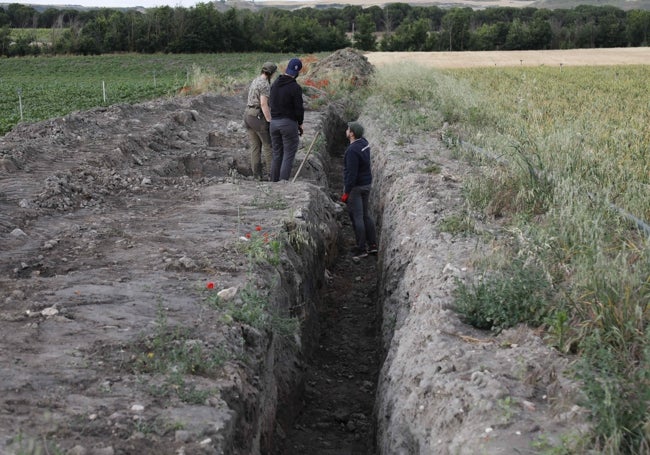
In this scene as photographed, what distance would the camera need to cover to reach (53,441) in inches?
143

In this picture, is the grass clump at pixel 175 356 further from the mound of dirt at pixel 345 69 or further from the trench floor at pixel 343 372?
the mound of dirt at pixel 345 69

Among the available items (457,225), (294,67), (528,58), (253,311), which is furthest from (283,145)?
(528,58)

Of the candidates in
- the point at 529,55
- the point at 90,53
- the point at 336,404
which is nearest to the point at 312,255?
the point at 336,404

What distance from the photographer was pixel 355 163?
9.93 metres

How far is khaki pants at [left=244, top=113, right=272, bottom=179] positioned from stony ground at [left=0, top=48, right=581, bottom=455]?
4.04ft

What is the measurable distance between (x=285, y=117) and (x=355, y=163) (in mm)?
1241

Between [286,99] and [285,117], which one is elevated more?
[286,99]

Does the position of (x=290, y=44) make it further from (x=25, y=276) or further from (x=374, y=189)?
(x=25, y=276)

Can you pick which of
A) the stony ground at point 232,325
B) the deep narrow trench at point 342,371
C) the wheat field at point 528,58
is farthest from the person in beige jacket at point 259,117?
the wheat field at point 528,58

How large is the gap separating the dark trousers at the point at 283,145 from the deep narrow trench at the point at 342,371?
1.41m

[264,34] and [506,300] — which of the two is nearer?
[506,300]

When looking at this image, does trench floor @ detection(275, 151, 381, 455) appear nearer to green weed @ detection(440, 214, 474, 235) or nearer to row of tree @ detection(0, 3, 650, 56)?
green weed @ detection(440, 214, 474, 235)

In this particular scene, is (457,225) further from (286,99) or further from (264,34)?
(264,34)

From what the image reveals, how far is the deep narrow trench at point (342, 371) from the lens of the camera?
251 inches
